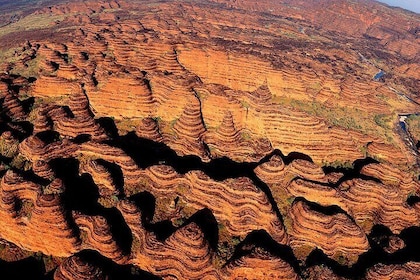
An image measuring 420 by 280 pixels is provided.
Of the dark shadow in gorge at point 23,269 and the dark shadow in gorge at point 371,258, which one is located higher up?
the dark shadow in gorge at point 371,258

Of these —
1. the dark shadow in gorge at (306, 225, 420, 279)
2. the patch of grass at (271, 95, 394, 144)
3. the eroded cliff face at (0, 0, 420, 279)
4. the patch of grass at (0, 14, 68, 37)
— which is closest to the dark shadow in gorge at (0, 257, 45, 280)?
the eroded cliff face at (0, 0, 420, 279)

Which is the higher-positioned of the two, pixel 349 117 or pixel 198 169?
pixel 198 169

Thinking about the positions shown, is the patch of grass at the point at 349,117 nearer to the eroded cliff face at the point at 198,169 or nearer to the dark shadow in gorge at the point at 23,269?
the eroded cliff face at the point at 198,169

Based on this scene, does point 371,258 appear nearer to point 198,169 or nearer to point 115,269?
point 198,169

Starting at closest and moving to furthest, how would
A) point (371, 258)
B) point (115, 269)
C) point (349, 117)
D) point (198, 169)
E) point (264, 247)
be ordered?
1. point (115, 269)
2. point (264, 247)
3. point (371, 258)
4. point (198, 169)
5. point (349, 117)

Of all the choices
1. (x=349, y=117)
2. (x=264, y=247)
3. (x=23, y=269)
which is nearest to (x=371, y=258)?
(x=264, y=247)

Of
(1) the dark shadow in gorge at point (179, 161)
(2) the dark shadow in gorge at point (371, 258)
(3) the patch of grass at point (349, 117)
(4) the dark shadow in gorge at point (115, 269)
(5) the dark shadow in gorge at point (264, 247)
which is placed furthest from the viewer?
(3) the patch of grass at point (349, 117)

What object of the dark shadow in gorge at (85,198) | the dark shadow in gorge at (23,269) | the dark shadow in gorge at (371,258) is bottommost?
the dark shadow in gorge at (23,269)

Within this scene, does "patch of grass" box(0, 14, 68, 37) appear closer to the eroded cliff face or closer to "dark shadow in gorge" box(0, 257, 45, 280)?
the eroded cliff face

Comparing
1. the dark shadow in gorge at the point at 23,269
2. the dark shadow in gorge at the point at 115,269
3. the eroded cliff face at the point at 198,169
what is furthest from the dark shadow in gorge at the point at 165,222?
the dark shadow in gorge at the point at 23,269
